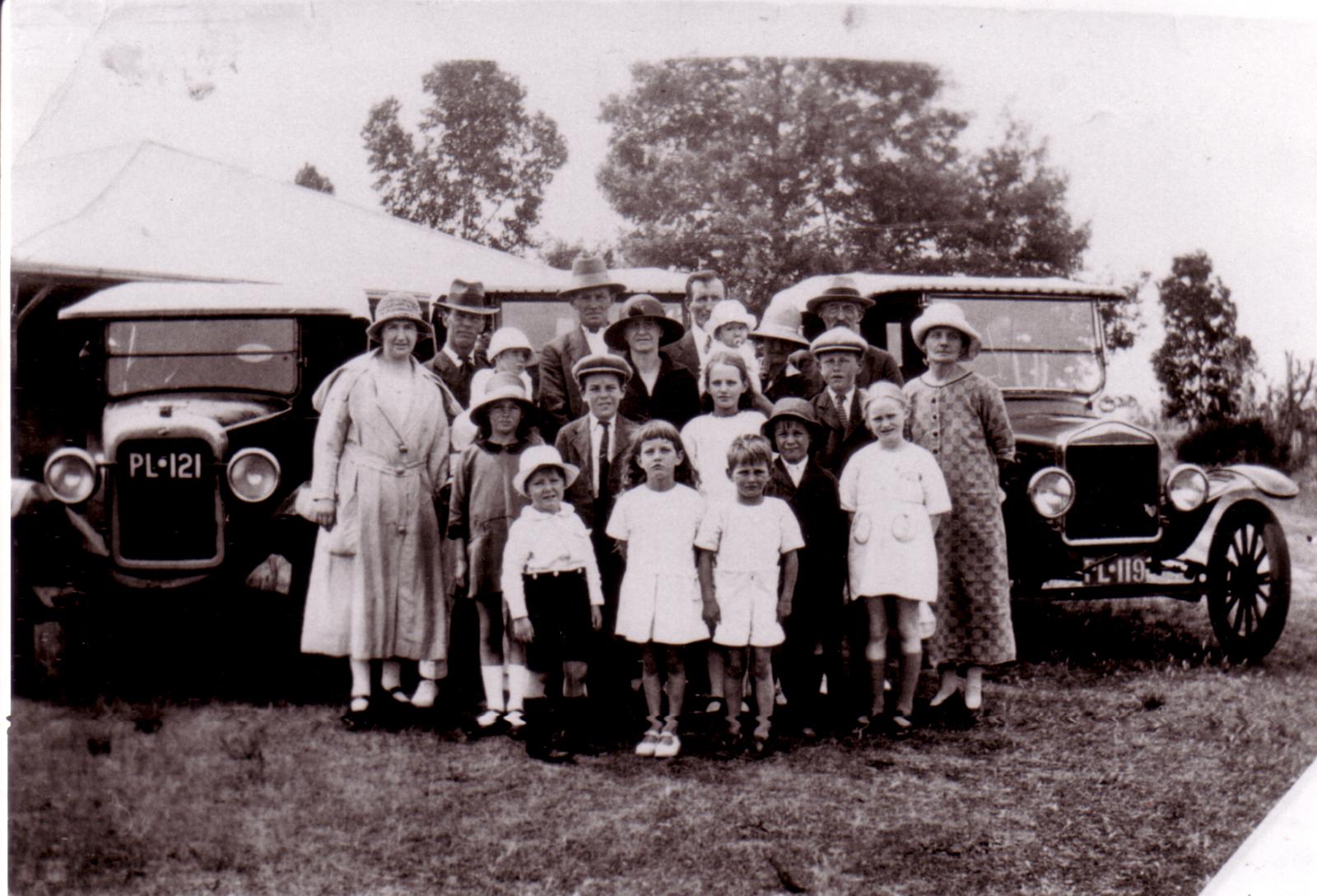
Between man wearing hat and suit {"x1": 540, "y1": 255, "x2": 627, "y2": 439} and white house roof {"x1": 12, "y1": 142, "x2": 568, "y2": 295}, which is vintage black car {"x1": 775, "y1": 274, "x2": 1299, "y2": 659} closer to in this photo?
man wearing hat and suit {"x1": 540, "y1": 255, "x2": 627, "y2": 439}

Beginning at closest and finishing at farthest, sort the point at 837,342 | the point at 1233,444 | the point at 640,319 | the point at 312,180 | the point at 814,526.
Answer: the point at 312,180 → the point at 814,526 → the point at 640,319 → the point at 837,342 → the point at 1233,444

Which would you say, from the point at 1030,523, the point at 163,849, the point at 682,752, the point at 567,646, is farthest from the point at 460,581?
the point at 1030,523

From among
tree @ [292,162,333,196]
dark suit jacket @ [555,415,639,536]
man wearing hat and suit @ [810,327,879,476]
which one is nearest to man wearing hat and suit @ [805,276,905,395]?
man wearing hat and suit @ [810,327,879,476]

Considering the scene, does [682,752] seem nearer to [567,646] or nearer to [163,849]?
[567,646]

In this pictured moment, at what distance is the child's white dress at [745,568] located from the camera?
381 cm

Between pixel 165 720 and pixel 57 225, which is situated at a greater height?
pixel 57 225

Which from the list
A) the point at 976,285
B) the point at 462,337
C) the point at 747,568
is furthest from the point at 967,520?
the point at 462,337

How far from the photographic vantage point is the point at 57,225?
359 centimetres

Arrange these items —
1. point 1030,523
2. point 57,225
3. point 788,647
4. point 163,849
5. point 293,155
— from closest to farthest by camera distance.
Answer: point 163,849 < point 57,225 < point 293,155 < point 788,647 < point 1030,523

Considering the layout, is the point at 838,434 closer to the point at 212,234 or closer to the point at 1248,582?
the point at 1248,582

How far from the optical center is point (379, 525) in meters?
4.11

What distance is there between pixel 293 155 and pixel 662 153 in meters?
1.27

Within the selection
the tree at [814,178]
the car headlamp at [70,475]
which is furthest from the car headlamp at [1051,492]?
the car headlamp at [70,475]

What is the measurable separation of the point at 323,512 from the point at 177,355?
1400mm
